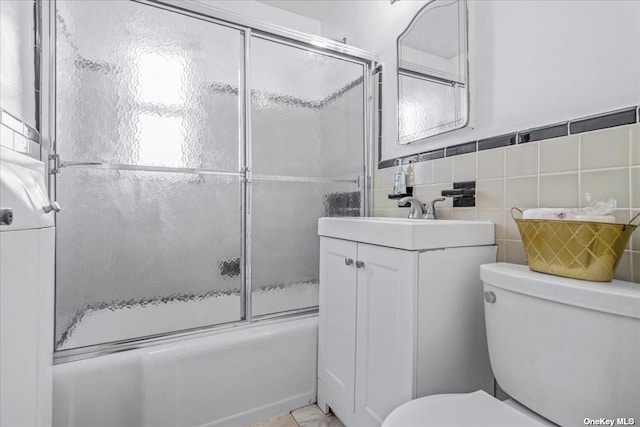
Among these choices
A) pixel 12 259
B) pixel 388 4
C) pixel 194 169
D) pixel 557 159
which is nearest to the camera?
pixel 12 259

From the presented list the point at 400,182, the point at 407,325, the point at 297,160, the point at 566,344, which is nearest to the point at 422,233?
the point at 407,325

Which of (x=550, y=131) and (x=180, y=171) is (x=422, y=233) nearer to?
(x=550, y=131)

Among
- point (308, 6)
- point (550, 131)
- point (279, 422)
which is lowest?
point (279, 422)

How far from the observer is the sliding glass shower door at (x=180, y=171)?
1.24 m

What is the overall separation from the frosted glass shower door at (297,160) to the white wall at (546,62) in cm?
53

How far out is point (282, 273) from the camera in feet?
5.52

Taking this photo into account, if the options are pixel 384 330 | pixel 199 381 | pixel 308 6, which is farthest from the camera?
pixel 308 6

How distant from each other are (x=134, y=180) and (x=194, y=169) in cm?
24

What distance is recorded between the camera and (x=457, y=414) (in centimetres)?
81

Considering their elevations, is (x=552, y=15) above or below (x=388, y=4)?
below

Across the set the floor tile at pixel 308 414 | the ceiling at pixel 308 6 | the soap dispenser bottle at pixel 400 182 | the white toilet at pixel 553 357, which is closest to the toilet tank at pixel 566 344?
the white toilet at pixel 553 357

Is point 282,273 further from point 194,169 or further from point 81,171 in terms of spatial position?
point 81,171

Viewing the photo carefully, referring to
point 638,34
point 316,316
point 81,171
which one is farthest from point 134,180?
point 638,34

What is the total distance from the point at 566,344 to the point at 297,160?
52.7 inches
